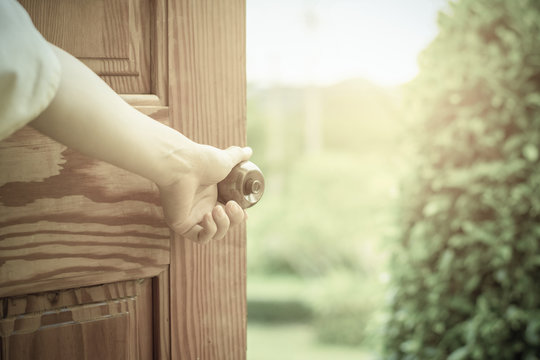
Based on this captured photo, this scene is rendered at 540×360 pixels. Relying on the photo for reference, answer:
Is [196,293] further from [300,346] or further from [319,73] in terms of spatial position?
[319,73]

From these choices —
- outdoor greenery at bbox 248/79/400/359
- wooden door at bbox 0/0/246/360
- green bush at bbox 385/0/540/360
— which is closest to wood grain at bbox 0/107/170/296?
wooden door at bbox 0/0/246/360

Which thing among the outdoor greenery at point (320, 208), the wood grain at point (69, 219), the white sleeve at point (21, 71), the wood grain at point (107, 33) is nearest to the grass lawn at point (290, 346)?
the outdoor greenery at point (320, 208)

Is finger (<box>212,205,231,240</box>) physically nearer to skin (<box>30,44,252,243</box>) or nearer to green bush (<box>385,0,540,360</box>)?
skin (<box>30,44,252,243</box>)

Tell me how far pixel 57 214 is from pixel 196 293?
0.91ft

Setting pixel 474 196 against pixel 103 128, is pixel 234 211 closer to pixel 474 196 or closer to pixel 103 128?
pixel 103 128

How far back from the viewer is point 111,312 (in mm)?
818

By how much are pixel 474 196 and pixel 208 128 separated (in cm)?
166

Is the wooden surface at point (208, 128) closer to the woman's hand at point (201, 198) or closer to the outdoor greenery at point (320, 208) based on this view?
the woman's hand at point (201, 198)

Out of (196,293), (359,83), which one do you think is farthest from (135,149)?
→ (359,83)

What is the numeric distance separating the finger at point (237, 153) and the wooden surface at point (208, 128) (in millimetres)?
53

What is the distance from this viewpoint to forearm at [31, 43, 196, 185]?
600 millimetres

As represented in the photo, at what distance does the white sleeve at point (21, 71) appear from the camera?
0.53 metres

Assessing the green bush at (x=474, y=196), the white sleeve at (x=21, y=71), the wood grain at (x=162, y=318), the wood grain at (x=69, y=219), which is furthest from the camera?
the green bush at (x=474, y=196)

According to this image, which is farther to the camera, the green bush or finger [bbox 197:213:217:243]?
the green bush
